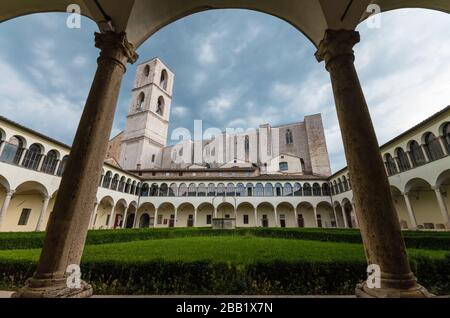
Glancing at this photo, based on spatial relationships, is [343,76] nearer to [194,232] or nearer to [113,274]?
[113,274]

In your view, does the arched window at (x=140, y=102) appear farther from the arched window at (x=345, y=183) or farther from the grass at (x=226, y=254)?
the grass at (x=226, y=254)

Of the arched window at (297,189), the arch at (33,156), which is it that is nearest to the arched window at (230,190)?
the arched window at (297,189)

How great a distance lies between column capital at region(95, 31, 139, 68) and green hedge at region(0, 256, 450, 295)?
12.6ft

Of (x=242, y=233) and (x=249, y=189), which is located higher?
(x=249, y=189)

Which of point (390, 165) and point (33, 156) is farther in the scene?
point (390, 165)

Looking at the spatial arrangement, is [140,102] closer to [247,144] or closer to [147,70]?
[147,70]

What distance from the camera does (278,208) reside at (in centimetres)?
2827

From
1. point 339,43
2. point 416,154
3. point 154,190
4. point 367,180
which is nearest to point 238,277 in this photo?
point 367,180

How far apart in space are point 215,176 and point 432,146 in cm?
2136

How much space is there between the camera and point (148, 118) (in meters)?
35.9

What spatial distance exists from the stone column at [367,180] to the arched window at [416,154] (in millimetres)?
16659

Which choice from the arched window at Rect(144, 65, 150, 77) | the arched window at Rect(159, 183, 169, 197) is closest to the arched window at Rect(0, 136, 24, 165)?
the arched window at Rect(159, 183, 169, 197)
